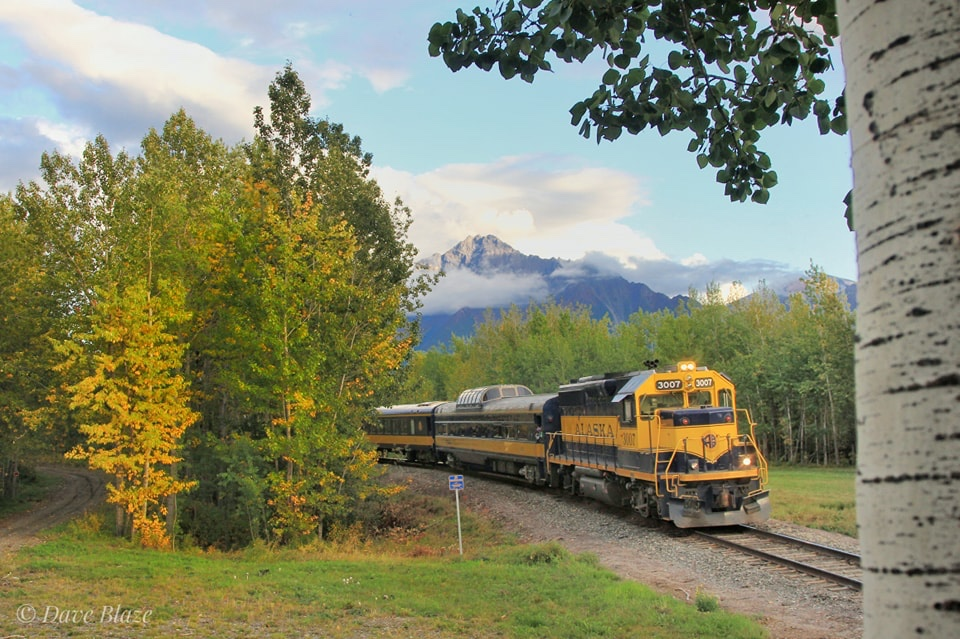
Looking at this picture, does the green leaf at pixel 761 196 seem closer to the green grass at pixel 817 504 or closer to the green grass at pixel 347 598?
the green grass at pixel 347 598

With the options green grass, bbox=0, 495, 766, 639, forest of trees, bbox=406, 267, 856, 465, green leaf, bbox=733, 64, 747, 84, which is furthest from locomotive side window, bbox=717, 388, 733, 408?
forest of trees, bbox=406, 267, 856, 465

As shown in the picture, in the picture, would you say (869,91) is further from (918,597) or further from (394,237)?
(394,237)

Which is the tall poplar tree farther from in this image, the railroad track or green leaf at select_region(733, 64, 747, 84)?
green leaf at select_region(733, 64, 747, 84)

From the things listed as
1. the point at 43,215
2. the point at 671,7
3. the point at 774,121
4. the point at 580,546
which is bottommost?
the point at 580,546

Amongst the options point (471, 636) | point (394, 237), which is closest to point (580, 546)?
point (471, 636)

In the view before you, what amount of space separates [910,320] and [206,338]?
26.6m

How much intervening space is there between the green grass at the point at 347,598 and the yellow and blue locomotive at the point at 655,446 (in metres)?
4.02

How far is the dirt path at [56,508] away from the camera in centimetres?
2247

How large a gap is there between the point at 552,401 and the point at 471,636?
56.9 ft

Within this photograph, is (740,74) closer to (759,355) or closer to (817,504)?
(817,504)

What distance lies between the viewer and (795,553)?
1483 cm

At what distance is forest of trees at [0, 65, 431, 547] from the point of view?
2130 centimetres

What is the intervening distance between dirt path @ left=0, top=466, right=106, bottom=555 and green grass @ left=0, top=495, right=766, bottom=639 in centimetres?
462

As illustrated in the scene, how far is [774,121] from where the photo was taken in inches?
187
